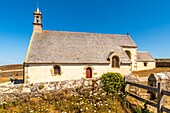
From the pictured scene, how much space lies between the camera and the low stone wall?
7.41 metres

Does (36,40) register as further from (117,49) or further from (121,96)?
(121,96)

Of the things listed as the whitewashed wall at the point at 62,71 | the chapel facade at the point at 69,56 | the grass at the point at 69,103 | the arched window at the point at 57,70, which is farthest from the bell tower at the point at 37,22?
the grass at the point at 69,103

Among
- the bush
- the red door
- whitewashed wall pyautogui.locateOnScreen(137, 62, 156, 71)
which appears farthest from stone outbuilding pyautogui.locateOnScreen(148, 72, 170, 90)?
whitewashed wall pyautogui.locateOnScreen(137, 62, 156, 71)

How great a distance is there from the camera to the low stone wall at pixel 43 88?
7.41 m

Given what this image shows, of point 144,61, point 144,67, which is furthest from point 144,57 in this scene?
point 144,67

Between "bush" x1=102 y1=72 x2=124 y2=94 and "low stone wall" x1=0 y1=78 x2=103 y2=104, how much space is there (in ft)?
1.20

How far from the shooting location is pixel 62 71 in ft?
62.6

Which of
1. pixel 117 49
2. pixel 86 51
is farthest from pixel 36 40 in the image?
pixel 117 49

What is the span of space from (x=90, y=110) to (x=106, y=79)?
8.15 ft

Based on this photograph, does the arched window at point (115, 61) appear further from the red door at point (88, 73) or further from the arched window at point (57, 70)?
the arched window at point (57, 70)

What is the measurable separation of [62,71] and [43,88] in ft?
37.0

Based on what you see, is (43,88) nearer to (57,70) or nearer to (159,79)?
(159,79)

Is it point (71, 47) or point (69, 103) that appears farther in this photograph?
point (71, 47)

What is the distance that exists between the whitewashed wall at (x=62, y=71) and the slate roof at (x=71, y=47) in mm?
A: 823
